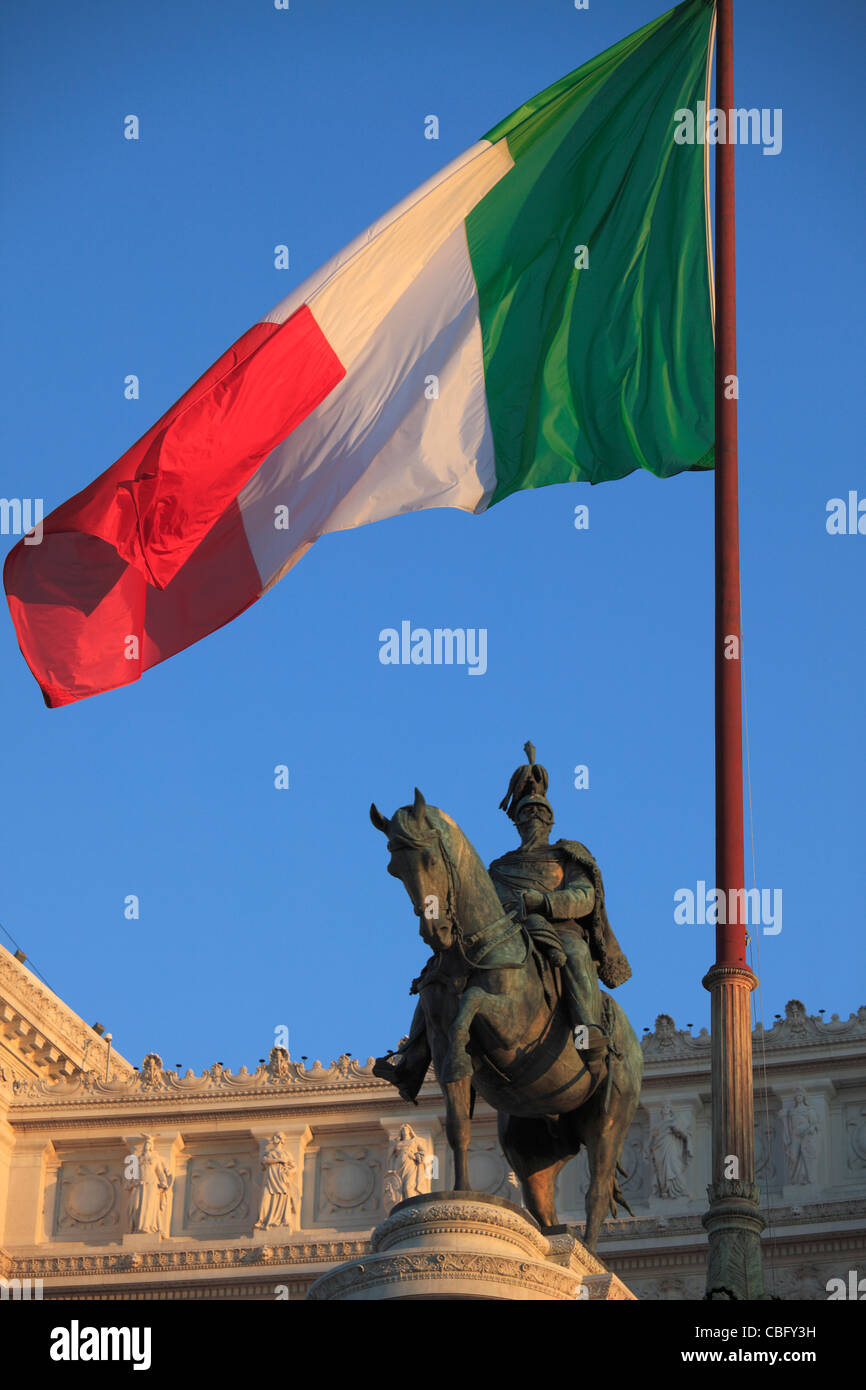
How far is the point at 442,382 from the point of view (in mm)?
18109

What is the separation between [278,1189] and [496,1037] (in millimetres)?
27684

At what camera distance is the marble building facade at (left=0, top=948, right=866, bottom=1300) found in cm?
3803

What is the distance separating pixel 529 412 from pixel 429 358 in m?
0.95

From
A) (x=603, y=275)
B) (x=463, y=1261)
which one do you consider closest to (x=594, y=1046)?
(x=463, y=1261)

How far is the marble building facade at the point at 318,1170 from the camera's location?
3803cm

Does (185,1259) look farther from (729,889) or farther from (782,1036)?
(729,889)

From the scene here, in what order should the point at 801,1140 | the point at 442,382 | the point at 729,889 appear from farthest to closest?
the point at 801,1140
the point at 442,382
the point at 729,889

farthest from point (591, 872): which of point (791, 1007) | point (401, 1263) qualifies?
point (791, 1007)

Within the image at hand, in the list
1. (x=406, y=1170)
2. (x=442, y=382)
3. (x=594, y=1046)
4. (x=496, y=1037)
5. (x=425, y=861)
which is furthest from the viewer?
(x=406, y=1170)

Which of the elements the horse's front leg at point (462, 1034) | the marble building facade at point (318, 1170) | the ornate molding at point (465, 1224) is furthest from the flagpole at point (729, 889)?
the marble building facade at point (318, 1170)

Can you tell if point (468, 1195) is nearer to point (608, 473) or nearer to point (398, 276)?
point (608, 473)

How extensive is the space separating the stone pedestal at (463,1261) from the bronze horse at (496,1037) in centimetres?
61
